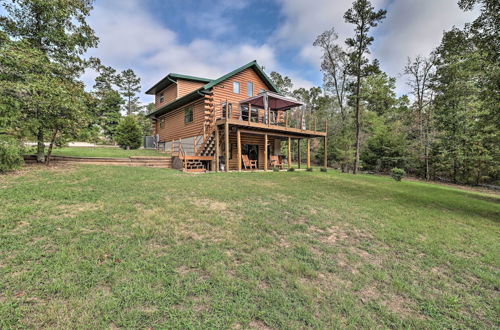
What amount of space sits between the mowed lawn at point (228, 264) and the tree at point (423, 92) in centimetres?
2013

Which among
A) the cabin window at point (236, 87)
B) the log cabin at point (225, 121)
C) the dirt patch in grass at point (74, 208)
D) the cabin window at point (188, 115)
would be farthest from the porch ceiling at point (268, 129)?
the dirt patch in grass at point (74, 208)

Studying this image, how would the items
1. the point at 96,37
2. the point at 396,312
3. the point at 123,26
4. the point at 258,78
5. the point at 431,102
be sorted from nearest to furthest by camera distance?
the point at 396,312 → the point at 96,37 → the point at 123,26 → the point at 258,78 → the point at 431,102

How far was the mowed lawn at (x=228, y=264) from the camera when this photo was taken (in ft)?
6.97

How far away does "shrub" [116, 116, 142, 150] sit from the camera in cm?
2062

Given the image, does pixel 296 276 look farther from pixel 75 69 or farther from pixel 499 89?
pixel 75 69

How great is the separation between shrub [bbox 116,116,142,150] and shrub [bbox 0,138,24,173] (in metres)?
14.9

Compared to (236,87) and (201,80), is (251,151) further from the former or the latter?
(201,80)

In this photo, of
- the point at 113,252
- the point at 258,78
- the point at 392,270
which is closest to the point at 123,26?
the point at 258,78

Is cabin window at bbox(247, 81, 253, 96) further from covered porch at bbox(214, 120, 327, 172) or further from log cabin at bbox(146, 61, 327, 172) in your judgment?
covered porch at bbox(214, 120, 327, 172)

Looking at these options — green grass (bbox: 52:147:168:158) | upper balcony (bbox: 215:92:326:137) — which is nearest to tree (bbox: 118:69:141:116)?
green grass (bbox: 52:147:168:158)

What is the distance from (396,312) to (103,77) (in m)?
50.1

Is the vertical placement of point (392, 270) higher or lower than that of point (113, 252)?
lower

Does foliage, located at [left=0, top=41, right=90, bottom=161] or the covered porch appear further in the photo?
the covered porch

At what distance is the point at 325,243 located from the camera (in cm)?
388
